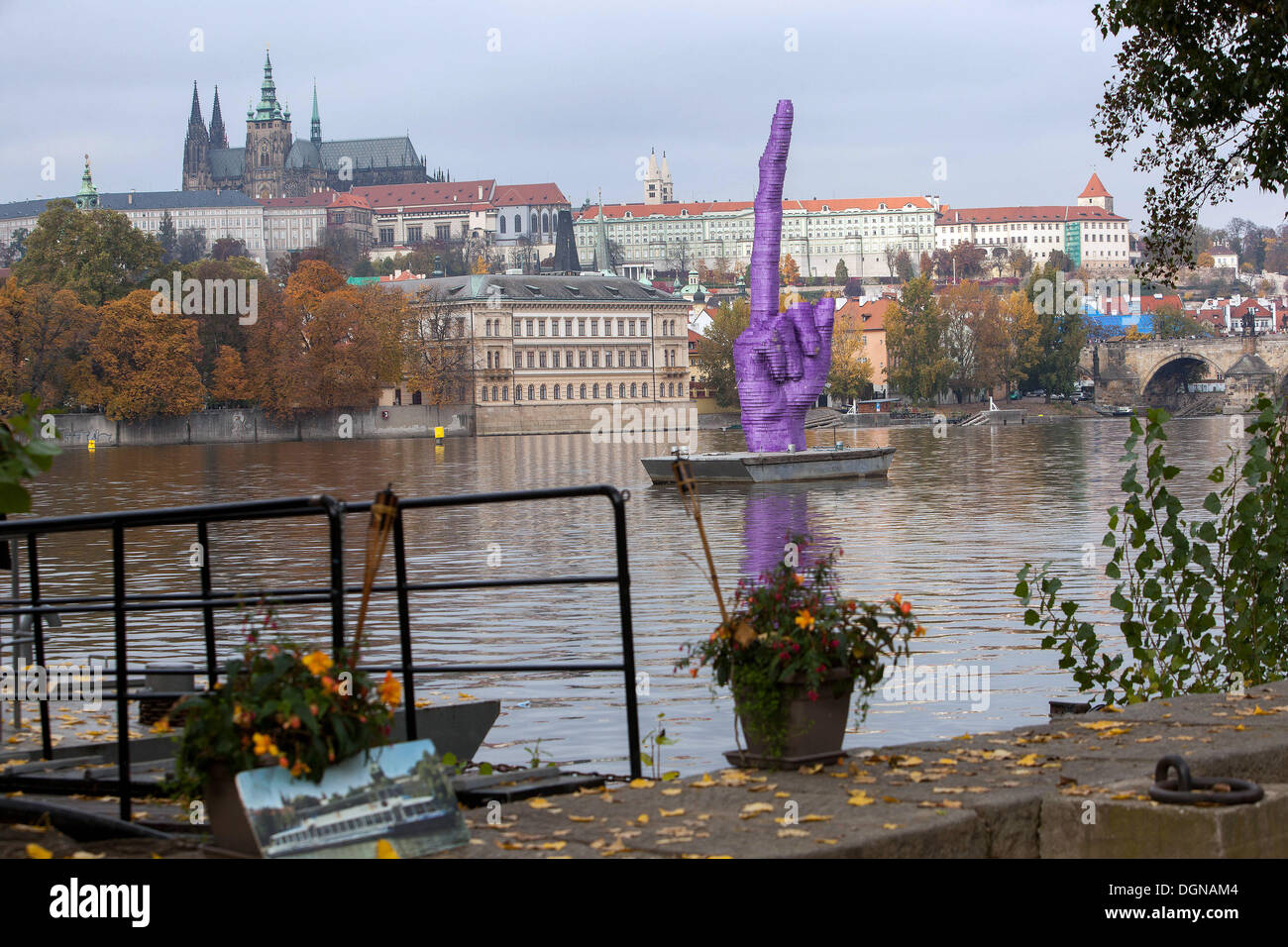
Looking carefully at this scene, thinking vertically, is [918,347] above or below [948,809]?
above

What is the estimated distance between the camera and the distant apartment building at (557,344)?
113m

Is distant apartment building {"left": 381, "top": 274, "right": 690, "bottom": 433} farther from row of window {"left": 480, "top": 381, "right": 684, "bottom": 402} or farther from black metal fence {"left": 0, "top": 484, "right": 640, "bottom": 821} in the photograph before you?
black metal fence {"left": 0, "top": 484, "right": 640, "bottom": 821}

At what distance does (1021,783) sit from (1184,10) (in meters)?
7.79

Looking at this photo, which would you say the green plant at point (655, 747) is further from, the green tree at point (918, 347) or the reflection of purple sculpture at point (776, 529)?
the green tree at point (918, 347)

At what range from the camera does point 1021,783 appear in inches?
223

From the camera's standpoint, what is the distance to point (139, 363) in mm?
84438

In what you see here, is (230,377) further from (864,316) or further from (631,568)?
(631,568)

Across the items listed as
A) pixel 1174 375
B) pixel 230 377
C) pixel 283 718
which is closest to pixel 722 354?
pixel 230 377

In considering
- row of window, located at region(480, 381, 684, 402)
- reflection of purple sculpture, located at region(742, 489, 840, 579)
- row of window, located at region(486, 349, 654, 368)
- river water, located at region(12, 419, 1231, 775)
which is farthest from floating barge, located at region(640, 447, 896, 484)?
row of window, located at region(486, 349, 654, 368)

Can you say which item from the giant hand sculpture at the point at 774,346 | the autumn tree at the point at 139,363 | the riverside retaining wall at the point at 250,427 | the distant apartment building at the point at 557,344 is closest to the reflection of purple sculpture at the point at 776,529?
the giant hand sculpture at the point at 774,346

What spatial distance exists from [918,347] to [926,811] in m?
108

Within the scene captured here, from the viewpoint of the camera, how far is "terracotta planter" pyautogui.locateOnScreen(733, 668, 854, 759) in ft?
20.1
